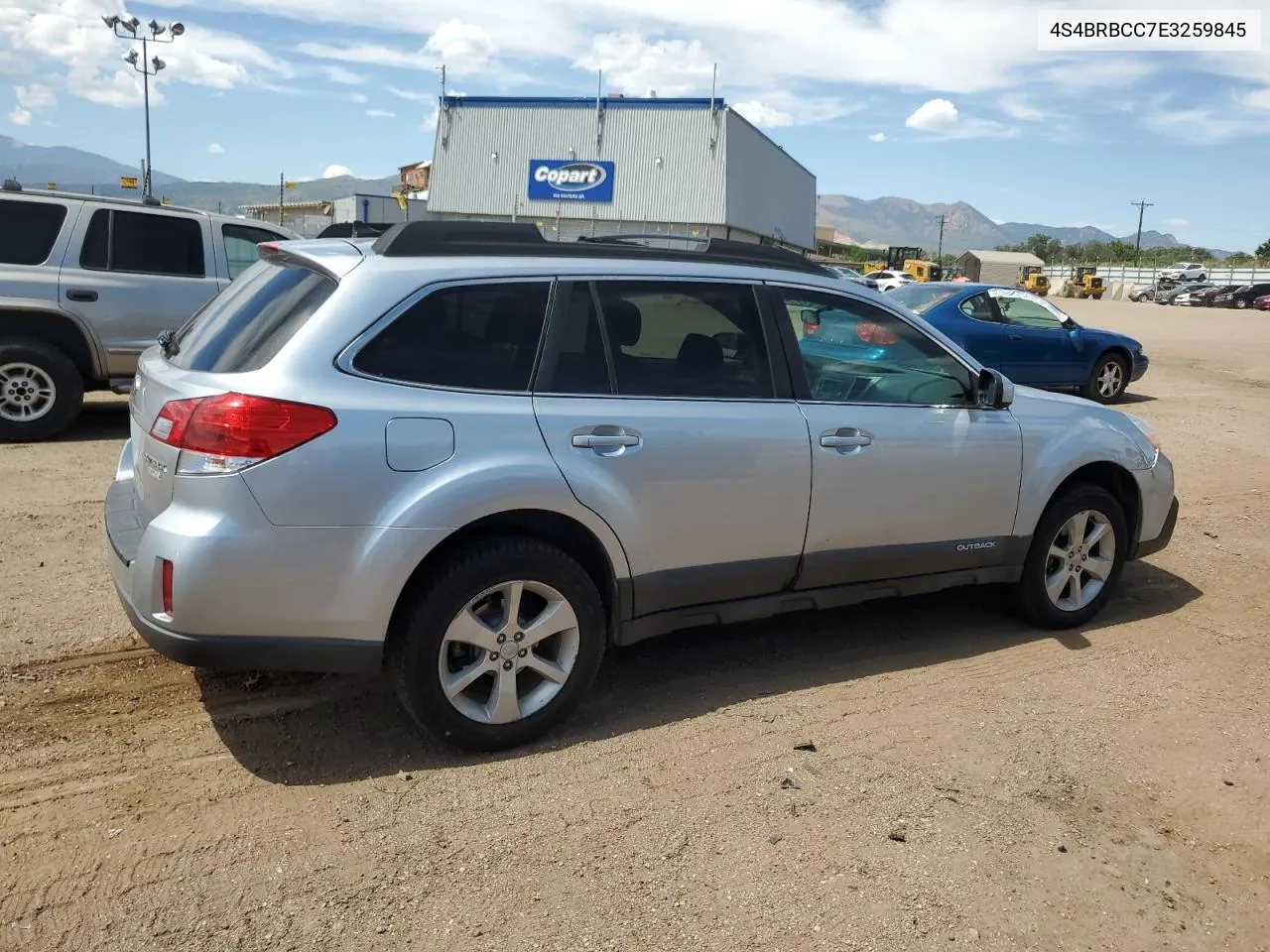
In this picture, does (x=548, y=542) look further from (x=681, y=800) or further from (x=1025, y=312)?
(x=1025, y=312)

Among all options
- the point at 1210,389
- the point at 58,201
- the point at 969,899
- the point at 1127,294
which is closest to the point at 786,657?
the point at 969,899

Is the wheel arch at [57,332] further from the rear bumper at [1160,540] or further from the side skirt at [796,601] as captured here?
the rear bumper at [1160,540]

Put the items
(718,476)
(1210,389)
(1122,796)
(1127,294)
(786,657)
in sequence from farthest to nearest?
1. (1127,294)
2. (1210,389)
3. (786,657)
4. (718,476)
5. (1122,796)

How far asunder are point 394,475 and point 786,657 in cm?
218

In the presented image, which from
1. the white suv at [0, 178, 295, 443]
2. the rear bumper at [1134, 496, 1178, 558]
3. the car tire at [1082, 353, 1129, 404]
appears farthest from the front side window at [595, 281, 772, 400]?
the car tire at [1082, 353, 1129, 404]

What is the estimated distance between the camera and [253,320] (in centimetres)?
364

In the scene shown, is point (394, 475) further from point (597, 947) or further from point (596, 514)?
point (597, 947)

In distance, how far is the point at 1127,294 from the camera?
69.1 m

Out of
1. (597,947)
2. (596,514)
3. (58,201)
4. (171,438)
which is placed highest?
(58,201)

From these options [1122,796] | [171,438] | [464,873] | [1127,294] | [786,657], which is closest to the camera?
[464,873]

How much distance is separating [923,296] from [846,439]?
9.47 m

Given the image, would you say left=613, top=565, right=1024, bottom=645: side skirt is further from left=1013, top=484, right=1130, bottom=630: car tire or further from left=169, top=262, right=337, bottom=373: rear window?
left=169, top=262, right=337, bottom=373: rear window

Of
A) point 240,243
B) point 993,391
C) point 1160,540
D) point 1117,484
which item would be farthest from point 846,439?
point 240,243

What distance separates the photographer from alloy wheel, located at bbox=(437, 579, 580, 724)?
356 centimetres
